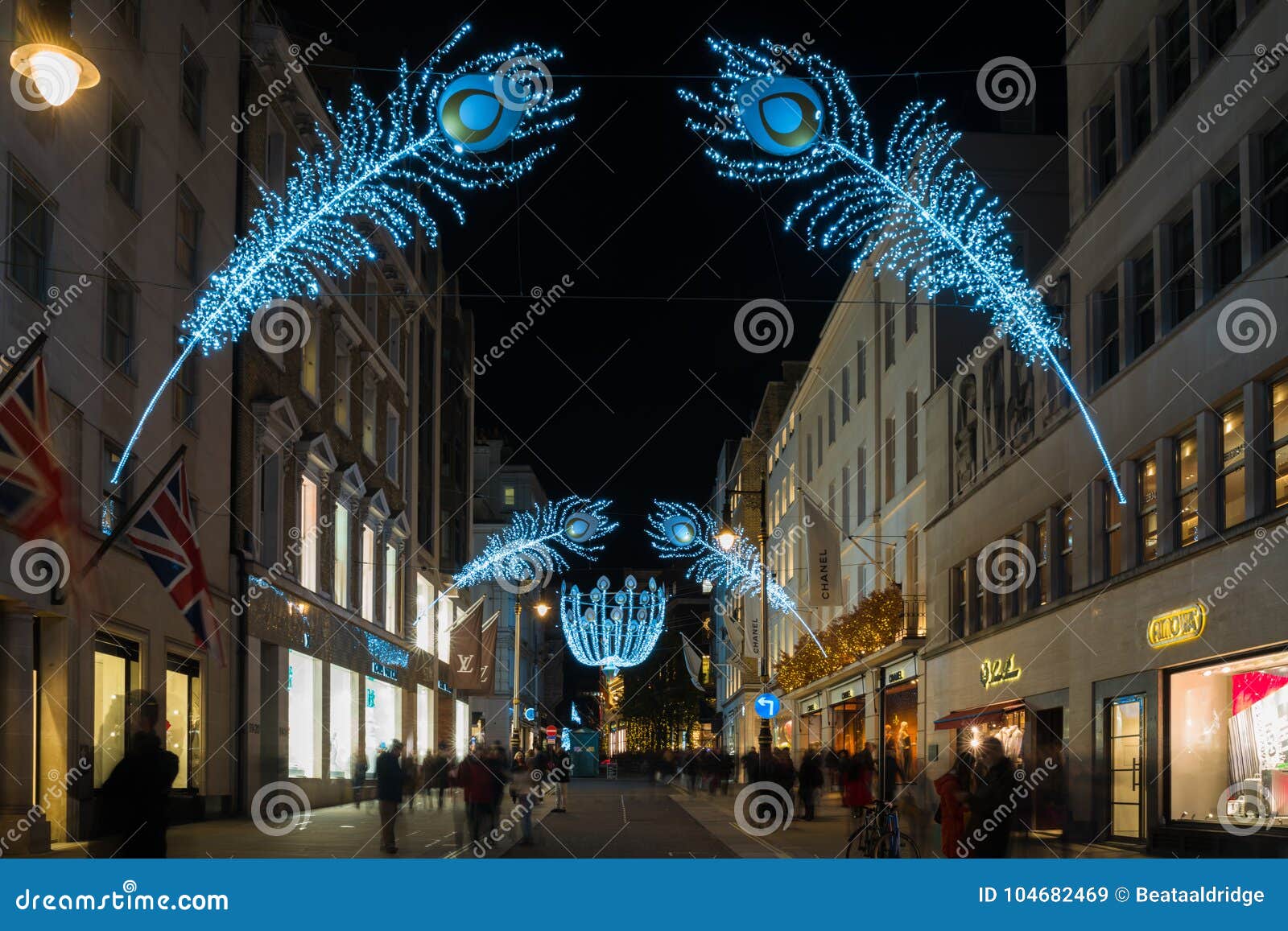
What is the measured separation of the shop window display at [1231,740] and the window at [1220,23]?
8.74 metres

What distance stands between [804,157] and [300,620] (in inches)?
867

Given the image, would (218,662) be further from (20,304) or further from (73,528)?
(20,304)

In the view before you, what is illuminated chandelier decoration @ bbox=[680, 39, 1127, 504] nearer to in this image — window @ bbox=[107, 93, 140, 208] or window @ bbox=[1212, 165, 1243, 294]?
window @ bbox=[1212, 165, 1243, 294]

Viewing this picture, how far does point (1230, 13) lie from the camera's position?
72.1 ft

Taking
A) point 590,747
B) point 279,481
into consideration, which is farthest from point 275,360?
point 590,747

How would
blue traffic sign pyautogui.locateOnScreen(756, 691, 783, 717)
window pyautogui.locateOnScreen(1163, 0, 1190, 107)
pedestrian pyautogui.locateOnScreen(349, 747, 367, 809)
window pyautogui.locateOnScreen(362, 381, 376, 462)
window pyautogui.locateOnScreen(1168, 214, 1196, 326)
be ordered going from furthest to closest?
window pyautogui.locateOnScreen(362, 381, 376, 462) → pedestrian pyautogui.locateOnScreen(349, 747, 367, 809) → blue traffic sign pyautogui.locateOnScreen(756, 691, 783, 717) → window pyautogui.locateOnScreen(1163, 0, 1190, 107) → window pyautogui.locateOnScreen(1168, 214, 1196, 326)

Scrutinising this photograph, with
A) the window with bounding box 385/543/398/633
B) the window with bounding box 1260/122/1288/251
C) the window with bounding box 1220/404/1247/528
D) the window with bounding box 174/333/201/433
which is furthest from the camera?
the window with bounding box 385/543/398/633

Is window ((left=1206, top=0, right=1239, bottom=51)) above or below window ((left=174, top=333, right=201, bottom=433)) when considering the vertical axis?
above

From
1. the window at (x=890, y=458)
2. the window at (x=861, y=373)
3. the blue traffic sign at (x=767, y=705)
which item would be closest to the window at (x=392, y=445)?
the window at (x=861, y=373)

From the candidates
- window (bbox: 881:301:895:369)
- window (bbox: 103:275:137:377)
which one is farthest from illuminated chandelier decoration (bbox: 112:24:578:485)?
window (bbox: 881:301:895:369)

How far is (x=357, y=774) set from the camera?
42812 mm

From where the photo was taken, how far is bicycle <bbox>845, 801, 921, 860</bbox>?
18672mm

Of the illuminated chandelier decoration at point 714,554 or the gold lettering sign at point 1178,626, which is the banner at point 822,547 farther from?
the gold lettering sign at point 1178,626

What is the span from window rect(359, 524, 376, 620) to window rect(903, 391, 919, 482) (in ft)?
54.0
